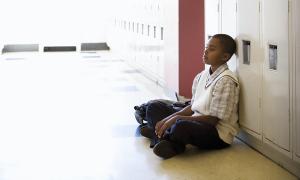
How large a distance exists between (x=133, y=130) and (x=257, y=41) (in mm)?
1156

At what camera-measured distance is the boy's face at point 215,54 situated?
263 cm

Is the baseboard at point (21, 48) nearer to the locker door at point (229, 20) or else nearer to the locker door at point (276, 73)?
the locker door at point (229, 20)

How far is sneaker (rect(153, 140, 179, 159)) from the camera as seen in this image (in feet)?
8.05

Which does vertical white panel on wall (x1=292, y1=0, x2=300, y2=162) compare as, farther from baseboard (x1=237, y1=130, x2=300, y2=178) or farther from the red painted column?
the red painted column

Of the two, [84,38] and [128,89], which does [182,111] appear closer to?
[128,89]

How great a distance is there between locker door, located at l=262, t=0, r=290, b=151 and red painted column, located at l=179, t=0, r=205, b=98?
176 centimetres

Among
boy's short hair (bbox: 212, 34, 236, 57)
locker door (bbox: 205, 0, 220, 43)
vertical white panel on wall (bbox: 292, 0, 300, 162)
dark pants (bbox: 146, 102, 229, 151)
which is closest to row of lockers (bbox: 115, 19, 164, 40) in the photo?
locker door (bbox: 205, 0, 220, 43)

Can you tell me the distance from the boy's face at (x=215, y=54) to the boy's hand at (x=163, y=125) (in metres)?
0.39

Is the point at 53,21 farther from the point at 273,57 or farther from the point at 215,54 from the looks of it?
the point at 273,57

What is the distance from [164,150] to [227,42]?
2.40 feet

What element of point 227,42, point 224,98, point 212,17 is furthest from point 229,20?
point 224,98

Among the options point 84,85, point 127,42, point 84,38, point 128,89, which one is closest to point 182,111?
point 128,89

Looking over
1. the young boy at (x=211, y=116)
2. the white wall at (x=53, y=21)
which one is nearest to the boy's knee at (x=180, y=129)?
the young boy at (x=211, y=116)

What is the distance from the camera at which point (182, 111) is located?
111 inches
